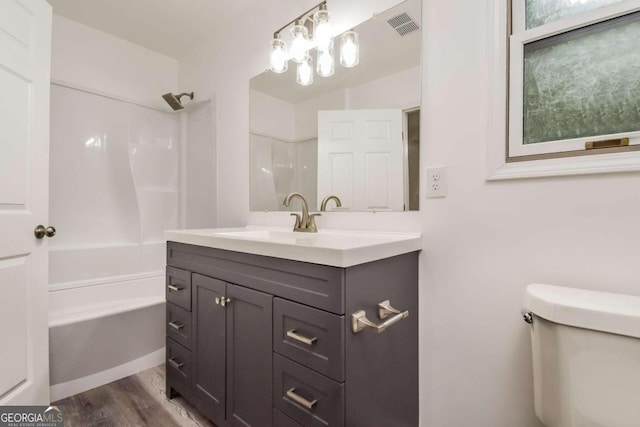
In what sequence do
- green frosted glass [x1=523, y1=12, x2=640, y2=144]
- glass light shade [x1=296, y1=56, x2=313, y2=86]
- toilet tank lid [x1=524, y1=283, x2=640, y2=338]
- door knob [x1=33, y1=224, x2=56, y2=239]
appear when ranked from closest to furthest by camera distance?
1. toilet tank lid [x1=524, y1=283, x2=640, y2=338]
2. green frosted glass [x1=523, y1=12, x2=640, y2=144]
3. door knob [x1=33, y1=224, x2=56, y2=239]
4. glass light shade [x1=296, y1=56, x2=313, y2=86]

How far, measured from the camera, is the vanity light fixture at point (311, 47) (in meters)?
1.38

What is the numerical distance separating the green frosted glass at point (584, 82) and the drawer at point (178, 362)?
1.69m

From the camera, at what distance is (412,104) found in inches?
47.3

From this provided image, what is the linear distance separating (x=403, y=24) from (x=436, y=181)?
2.24ft

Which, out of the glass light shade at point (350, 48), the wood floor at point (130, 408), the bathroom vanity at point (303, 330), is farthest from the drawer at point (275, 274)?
the glass light shade at point (350, 48)

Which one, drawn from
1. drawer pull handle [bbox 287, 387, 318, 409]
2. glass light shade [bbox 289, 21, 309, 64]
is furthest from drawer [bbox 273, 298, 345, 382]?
glass light shade [bbox 289, 21, 309, 64]

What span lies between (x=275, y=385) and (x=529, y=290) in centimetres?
84

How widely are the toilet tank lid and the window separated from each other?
0.41m

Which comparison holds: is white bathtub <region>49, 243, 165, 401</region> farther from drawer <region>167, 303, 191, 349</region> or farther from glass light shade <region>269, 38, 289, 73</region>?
glass light shade <region>269, 38, 289, 73</region>

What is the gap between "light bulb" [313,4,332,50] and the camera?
1.40 meters

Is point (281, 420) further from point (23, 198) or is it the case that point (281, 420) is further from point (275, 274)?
point (23, 198)

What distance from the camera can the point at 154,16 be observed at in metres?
1.99

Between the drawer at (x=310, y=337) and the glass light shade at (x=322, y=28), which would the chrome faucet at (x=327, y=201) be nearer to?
the drawer at (x=310, y=337)

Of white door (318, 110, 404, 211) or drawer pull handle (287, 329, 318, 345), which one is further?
white door (318, 110, 404, 211)
